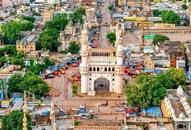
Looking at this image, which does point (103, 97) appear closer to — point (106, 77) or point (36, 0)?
point (106, 77)

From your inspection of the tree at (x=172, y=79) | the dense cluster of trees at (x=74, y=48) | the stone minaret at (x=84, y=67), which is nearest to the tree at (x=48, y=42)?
the dense cluster of trees at (x=74, y=48)

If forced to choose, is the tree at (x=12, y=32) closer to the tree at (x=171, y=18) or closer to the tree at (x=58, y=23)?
the tree at (x=58, y=23)

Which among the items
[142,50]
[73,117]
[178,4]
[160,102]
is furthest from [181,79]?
[178,4]

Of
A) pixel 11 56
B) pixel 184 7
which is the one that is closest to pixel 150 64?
pixel 11 56

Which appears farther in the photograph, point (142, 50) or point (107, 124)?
point (142, 50)

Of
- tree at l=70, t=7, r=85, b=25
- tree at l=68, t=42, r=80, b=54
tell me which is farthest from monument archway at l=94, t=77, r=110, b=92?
tree at l=70, t=7, r=85, b=25

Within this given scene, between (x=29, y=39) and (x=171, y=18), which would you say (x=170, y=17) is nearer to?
(x=171, y=18)

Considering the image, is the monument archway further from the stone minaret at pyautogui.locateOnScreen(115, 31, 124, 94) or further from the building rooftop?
the building rooftop
